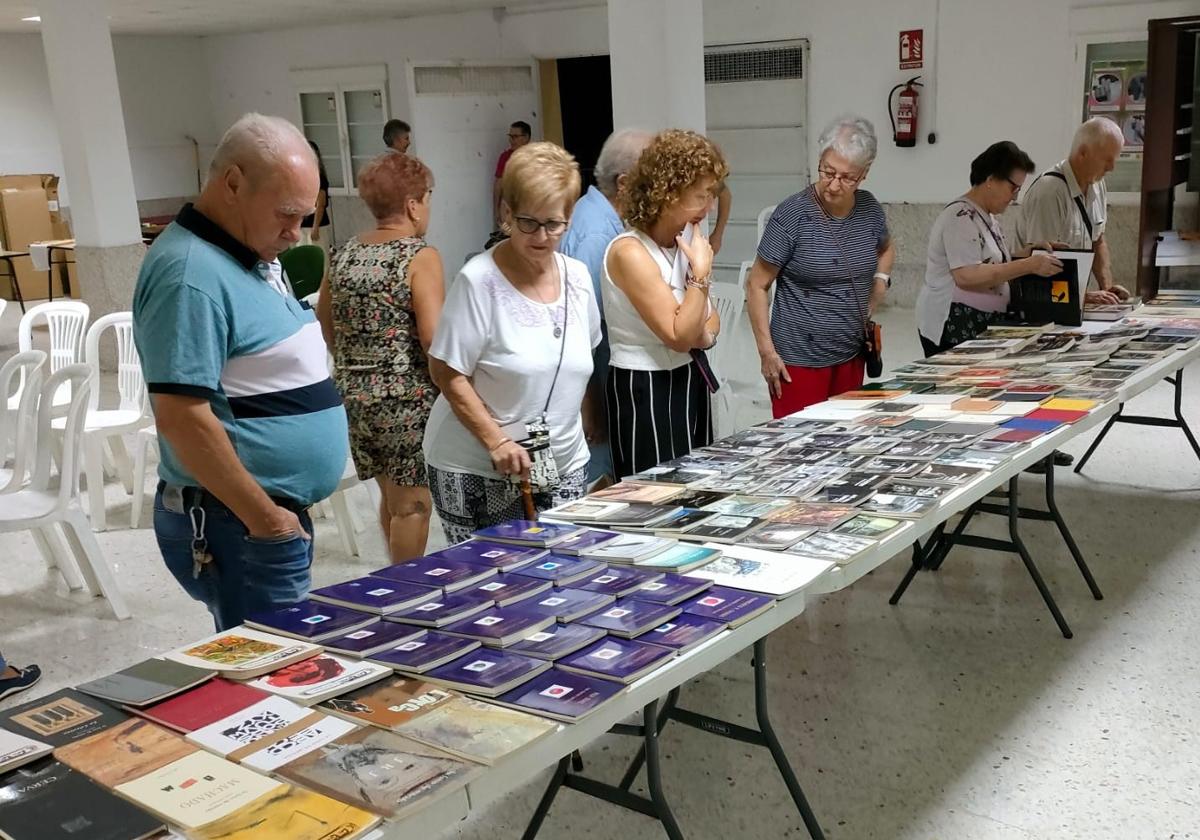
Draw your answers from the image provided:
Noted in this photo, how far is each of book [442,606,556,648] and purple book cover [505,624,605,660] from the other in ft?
0.04

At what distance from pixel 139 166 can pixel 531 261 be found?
42.5ft

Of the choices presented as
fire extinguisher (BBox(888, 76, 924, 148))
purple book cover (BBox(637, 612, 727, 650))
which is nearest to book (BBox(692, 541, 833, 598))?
purple book cover (BBox(637, 612, 727, 650))

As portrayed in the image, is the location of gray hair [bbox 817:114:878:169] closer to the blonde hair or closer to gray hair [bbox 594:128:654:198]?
gray hair [bbox 594:128:654:198]

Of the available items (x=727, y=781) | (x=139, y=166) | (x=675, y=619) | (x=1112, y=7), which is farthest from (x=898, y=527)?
(x=139, y=166)

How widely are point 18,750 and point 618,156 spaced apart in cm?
234

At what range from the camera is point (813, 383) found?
3.76 m

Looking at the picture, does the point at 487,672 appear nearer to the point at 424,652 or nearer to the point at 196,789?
the point at 424,652

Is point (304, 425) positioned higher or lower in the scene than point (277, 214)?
lower

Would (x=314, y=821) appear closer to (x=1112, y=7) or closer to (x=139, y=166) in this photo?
(x=1112, y=7)

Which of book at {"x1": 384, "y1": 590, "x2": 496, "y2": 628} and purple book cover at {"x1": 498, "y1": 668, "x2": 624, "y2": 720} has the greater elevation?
book at {"x1": 384, "y1": 590, "x2": 496, "y2": 628}

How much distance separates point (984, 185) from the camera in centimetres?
410

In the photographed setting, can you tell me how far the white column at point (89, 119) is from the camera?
7594 mm

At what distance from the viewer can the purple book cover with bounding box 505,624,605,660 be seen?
5.47ft

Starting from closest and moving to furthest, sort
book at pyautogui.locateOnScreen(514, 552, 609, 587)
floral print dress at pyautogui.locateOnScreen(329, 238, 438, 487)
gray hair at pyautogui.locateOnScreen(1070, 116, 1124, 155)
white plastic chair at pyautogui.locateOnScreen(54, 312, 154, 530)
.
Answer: book at pyautogui.locateOnScreen(514, 552, 609, 587)
floral print dress at pyautogui.locateOnScreen(329, 238, 438, 487)
gray hair at pyautogui.locateOnScreen(1070, 116, 1124, 155)
white plastic chair at pyautogui.locateOnScreen(54, 312, 154, 530)
